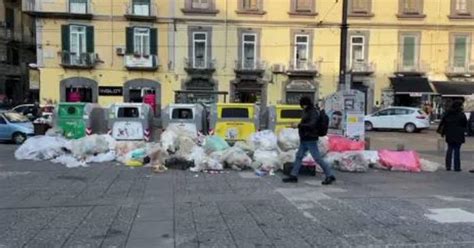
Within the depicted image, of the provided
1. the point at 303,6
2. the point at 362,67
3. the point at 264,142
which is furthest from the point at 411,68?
the point at 264,142

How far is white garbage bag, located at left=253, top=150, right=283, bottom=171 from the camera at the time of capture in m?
11.3

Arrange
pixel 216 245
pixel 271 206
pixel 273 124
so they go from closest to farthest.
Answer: pixel 216 245 < pixel 271 206 < pixel 273 124

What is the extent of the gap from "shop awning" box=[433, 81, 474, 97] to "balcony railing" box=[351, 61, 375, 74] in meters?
4.46

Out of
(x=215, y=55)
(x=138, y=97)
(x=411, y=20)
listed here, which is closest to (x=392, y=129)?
(x=411, y=20)

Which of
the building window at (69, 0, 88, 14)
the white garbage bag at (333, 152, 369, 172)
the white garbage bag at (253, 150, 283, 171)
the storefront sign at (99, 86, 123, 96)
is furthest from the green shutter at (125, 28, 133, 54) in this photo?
the white garbage bag at (333, 152, 369, 172)

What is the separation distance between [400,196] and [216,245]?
4054 mm

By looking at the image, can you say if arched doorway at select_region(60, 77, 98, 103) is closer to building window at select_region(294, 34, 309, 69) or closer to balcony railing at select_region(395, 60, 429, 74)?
building window at select_region(294, 34, 309, 69)

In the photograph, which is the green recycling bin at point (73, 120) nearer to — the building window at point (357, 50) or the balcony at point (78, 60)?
the balcony at point (78, 60)

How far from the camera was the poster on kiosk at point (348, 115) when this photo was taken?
14.7 m

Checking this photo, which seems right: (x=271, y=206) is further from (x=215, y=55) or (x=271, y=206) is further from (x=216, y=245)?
(x=215, y=55)

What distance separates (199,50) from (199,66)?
114 centimetres

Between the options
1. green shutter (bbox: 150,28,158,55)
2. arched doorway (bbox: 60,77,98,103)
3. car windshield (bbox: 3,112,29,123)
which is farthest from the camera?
green shutter (bbox: 150,28,158,55)

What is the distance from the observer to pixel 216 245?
18.7ft

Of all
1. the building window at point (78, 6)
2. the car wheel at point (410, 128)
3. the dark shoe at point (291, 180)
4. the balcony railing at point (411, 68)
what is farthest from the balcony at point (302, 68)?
the dark shoe at point (291, 180)
